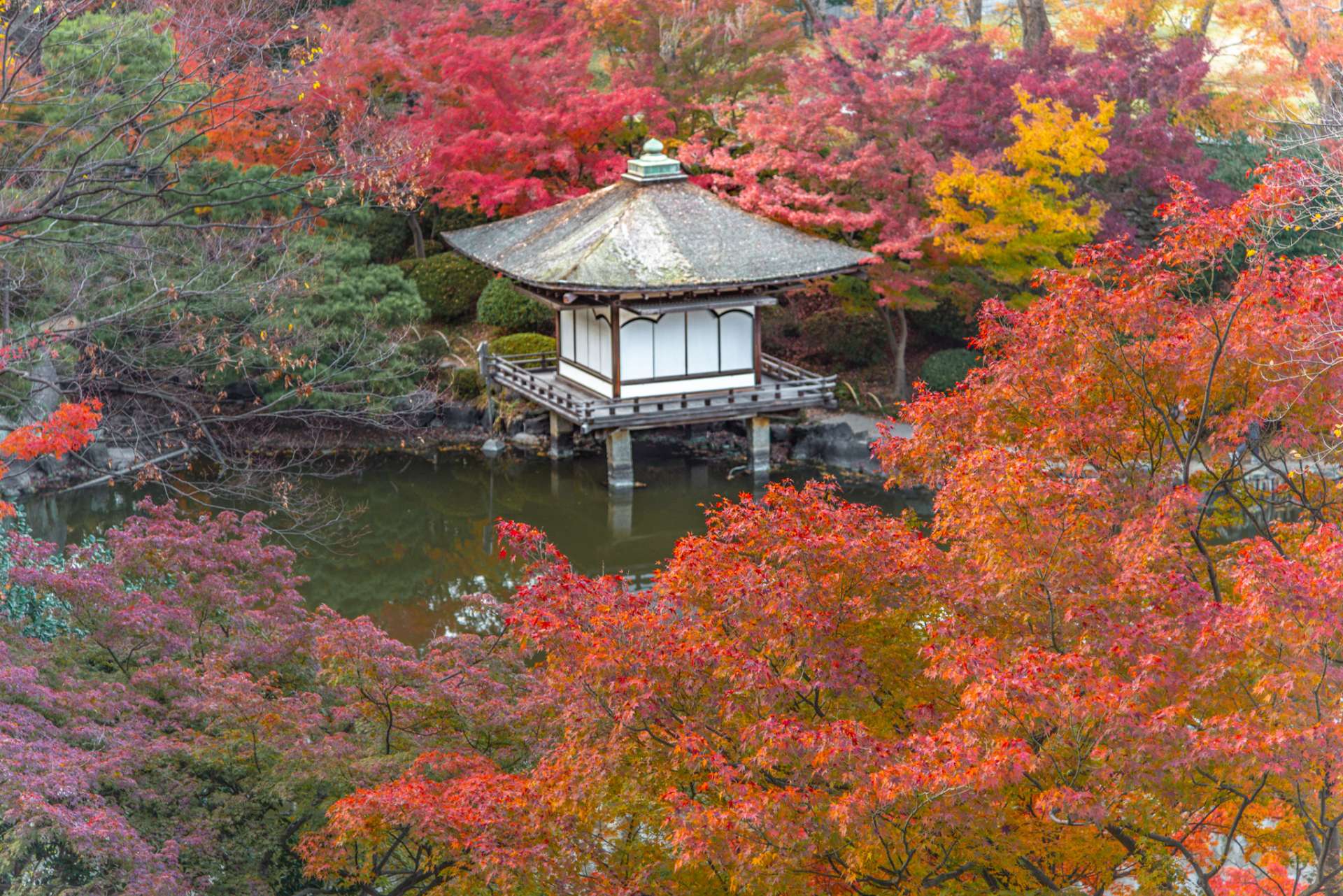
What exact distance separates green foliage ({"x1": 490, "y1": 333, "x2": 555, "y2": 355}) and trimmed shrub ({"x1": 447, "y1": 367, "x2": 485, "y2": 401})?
0.55m

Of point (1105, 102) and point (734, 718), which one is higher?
point (1105, 102)

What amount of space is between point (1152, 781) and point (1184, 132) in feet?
59.8

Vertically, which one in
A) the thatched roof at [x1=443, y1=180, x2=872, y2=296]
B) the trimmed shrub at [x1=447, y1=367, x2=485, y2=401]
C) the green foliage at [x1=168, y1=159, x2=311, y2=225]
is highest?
the green foliage at [x1=168, y1=159, x2=311, y2=225]

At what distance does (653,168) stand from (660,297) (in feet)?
7.64

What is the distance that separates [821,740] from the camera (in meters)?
7.08

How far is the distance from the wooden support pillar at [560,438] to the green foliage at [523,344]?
5.85 feet

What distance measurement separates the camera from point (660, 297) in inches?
918

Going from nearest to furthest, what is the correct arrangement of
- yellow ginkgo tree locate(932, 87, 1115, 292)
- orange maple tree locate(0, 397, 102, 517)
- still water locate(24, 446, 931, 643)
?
1. orange maple tree locate(0, 397, 102, 517)
2. still water locate(24, 446, 931, 643)
3. yellow ginkgo tree locate(932, 87, 1115, 292)

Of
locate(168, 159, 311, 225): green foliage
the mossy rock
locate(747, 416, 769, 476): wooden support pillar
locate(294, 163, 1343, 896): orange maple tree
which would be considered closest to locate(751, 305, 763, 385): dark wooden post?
locate(747, 416, 769, 476): wooden support pillar

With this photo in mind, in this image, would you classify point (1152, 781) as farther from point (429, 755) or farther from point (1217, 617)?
point (429, 755)

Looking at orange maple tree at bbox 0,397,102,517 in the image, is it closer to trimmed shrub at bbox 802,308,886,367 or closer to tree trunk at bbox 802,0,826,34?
trimmed shrub at bbox 802,308,886,367

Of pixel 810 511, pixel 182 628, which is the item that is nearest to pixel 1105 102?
pixel 810 511

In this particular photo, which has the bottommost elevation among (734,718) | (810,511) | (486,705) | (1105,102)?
(486,705)

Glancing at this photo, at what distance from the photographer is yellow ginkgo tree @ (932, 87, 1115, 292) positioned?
856 inches
